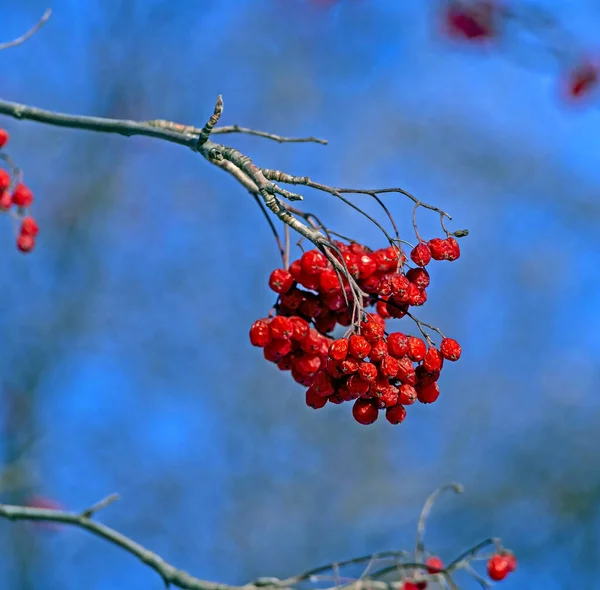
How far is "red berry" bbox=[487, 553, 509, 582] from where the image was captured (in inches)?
103

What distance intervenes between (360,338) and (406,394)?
0.54ft

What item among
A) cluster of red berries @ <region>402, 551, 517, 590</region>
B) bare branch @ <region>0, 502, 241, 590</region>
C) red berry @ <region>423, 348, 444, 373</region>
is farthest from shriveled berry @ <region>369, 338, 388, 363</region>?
cluster of red berries @ <region>402, 551, 517, 590</region>

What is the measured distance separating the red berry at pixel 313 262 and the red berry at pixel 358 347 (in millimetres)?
237

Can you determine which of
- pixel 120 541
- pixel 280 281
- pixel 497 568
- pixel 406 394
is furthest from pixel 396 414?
pixel 497 568

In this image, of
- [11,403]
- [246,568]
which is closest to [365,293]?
[11,403]

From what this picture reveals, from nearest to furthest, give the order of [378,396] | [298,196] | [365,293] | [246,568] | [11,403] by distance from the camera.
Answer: [298,196] → [378,396] → [365,293] → [11,403] → [246,568]

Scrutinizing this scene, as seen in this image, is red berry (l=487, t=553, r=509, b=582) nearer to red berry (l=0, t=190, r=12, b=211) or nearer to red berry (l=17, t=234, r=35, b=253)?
red berry (l=17, t=234, r=35, b=253)

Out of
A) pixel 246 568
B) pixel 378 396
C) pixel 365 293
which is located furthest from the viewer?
pixel 246 568

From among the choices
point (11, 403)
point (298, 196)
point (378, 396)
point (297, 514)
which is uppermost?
point (11, 403)

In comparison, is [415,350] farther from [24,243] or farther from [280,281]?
[24,243]

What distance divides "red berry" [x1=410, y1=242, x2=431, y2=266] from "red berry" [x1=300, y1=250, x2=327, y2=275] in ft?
0.67

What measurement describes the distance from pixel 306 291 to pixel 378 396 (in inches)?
14.1

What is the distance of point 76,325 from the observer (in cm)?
796

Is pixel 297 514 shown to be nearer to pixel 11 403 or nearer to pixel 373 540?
pixel 373 540
